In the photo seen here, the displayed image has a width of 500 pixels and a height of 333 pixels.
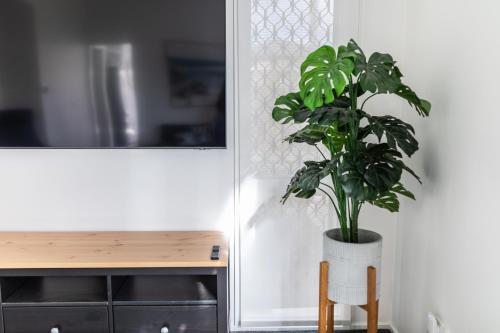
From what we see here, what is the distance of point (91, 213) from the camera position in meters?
2.36

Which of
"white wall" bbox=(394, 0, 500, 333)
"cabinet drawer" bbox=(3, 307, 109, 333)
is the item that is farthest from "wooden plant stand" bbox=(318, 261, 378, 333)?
"cabinet drawer" bbox=(3, 307, 109, 333)

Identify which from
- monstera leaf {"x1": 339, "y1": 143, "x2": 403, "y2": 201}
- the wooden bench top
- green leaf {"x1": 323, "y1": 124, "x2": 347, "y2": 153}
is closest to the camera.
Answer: monstera leaf {"x1": 339, "y1": 143, "x2": 403, "y2": 201}

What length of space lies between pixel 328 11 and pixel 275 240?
52.7 inches

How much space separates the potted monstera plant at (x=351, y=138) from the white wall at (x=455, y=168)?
18cm

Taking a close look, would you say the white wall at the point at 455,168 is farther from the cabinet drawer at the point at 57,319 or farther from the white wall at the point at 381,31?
the cabinet drawer at the point at 57,319

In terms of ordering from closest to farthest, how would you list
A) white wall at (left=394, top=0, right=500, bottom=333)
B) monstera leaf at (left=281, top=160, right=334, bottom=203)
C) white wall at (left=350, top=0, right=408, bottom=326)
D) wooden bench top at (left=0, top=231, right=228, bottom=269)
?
white wall at (left=394, top=0, right=500, bottom=333)
monstera leaf at (left=281, top=160, right=334, bottom=203)
wooden bench top at (left=0, top=231, right=228, bottom=269)
white wall at (left=350, top=0, right=408, bottom=326)

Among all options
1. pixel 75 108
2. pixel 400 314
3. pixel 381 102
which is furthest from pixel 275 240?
pixel 75 108

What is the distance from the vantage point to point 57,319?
1.92 meters

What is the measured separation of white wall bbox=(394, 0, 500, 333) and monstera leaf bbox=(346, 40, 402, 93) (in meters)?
0.29

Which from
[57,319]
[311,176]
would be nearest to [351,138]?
[311,176]

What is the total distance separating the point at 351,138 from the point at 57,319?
5.25ft

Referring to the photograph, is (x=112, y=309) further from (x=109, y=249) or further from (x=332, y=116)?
(x=332, y=116)

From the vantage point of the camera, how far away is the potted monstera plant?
1506 millimetres

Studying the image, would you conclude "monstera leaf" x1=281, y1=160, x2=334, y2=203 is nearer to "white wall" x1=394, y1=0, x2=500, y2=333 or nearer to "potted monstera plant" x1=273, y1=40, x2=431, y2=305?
"potted monstera plant" x1=273, y1=40, x2=431, y2=305
